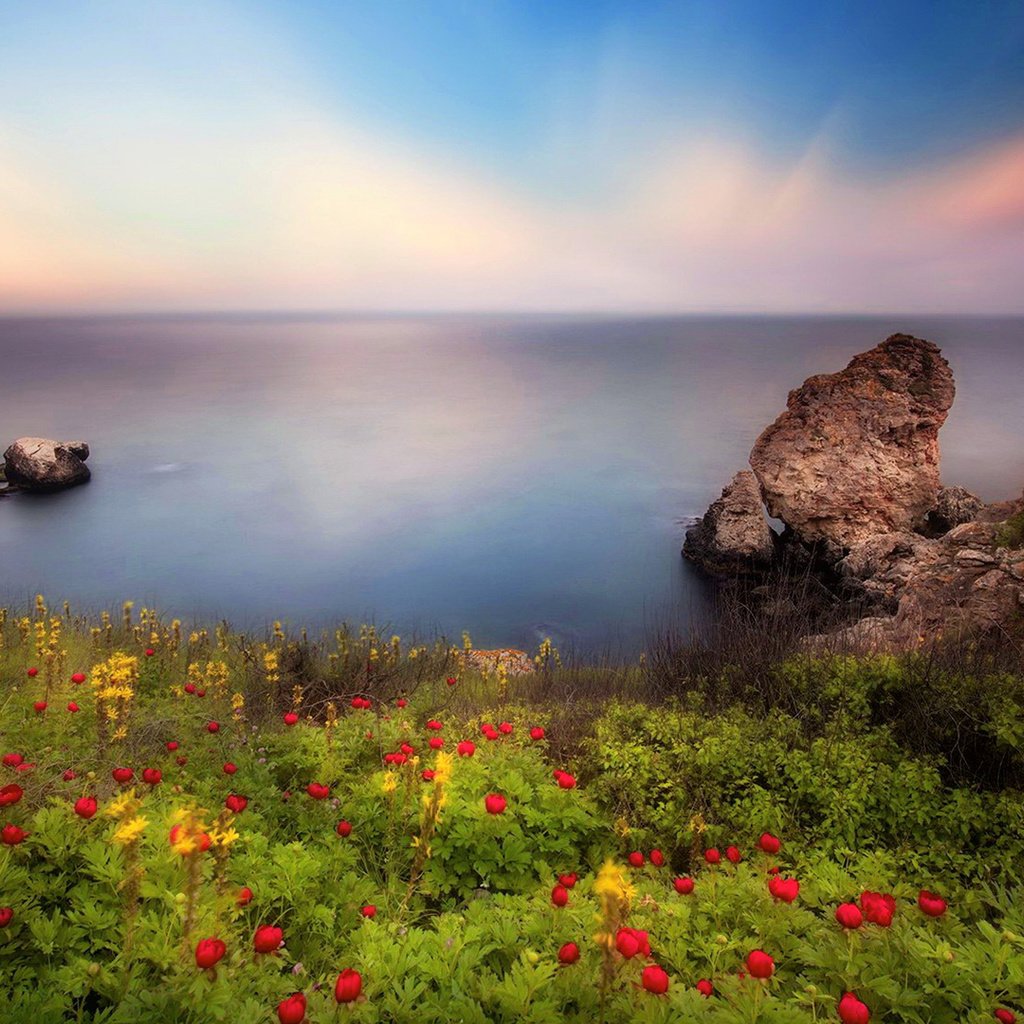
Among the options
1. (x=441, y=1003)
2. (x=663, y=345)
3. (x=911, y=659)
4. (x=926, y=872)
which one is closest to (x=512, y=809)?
(x=441, y=1003)

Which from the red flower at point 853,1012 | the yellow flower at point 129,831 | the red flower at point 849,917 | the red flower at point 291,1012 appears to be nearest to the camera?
the red flower at point 291,1012

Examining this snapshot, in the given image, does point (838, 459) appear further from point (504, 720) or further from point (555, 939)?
point (555, 939)

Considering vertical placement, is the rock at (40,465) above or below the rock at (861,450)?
below

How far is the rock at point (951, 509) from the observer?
639 inches

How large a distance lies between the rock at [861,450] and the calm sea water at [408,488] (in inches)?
140

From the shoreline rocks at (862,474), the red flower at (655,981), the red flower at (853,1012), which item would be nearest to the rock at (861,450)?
the shoreline rocks at (862,474)

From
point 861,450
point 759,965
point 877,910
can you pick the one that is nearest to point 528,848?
point 877,910

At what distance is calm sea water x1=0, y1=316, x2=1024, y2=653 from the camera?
58.0ft

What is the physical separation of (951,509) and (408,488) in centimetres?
1967

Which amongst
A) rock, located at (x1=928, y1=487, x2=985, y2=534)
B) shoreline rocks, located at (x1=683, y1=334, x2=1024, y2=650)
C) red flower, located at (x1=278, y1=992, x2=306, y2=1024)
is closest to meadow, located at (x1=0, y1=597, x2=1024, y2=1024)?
red flower, located at (x1=278, y1=992, x2=306, y2=1024)

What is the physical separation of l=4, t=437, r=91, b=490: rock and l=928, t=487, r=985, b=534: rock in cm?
2766

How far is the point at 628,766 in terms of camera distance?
471 cm

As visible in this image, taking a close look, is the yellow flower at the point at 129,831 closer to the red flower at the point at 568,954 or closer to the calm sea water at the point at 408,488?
the red flower at the point at 568,954

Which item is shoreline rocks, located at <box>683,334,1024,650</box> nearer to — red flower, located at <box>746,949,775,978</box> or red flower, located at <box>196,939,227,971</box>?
red flower, located at <box>746,949,775,978</box>
